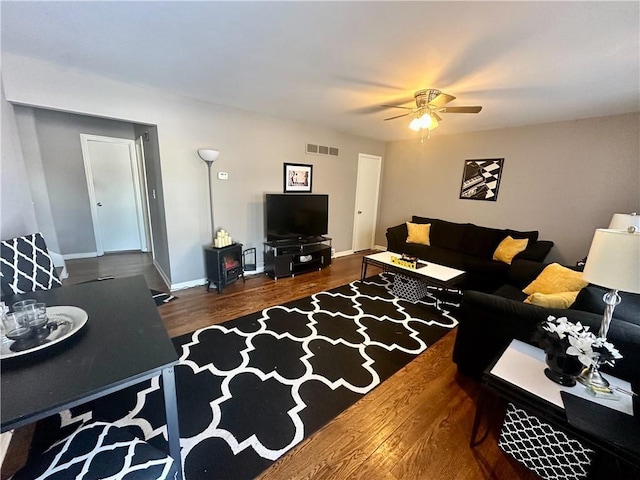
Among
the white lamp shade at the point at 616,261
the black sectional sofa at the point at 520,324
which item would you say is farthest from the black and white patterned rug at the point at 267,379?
the white lamp shade at the point at 616,261

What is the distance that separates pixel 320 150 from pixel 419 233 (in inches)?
91.4

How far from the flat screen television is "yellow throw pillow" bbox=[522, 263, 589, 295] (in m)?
3.00

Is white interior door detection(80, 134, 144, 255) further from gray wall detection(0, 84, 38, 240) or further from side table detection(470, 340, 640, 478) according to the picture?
side table detection(470, 340, 640, 478)

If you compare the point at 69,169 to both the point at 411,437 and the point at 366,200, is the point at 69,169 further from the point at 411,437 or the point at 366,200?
the point at 411,437

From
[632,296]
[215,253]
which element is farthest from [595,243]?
[215,253]

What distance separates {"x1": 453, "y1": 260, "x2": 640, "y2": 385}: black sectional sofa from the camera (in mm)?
1334

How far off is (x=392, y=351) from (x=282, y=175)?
120 inches

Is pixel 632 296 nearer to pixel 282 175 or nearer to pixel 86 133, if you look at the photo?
pixel 282 175

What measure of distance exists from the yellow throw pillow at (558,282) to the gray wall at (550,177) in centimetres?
166

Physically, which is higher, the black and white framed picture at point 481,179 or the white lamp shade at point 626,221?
the black and white framed picture at point 481,179

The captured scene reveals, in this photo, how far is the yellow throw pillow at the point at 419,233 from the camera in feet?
14.8

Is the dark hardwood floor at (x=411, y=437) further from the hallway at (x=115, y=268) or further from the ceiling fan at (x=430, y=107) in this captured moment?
the ceiling fan at (x=430, y=107)

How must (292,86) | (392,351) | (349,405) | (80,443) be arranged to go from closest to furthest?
(80,443) < (349,405) < (392,351) < (292,86)

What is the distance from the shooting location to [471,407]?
5.73ft
